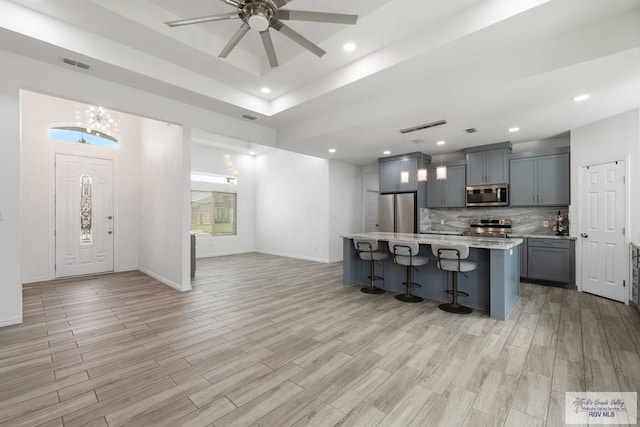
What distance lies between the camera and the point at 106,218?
6.11 meters

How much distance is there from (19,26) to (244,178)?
6.66m

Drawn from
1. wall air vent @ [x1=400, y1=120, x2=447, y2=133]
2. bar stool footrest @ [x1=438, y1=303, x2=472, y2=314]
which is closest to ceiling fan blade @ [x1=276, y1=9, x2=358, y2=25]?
wall air vent @ [x1=400, y1=120, x2=447, y2=133]

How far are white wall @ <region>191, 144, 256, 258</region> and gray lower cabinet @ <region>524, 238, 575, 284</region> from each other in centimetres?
763

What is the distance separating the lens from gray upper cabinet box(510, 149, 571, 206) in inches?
199

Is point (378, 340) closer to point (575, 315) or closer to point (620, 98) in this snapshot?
point (575, 315)

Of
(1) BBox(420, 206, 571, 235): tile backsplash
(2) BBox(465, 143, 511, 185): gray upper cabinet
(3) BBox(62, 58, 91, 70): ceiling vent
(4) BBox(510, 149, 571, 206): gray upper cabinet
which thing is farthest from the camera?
(2) BBox(465, 143, 511, 185): gray upper cabinet

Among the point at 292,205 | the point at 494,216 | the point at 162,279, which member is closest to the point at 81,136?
the point at 162,279

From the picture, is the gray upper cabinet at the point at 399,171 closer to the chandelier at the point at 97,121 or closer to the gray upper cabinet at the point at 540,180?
the gray upper cabinet at the point at 540,180

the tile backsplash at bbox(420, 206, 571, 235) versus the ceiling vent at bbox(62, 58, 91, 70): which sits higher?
the ceiling vent at bbox(62, 58, 91, 70)

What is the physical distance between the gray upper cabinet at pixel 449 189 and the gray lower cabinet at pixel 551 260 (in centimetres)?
161

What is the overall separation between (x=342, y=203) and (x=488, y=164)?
12.0 ft

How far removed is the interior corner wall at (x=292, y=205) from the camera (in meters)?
7.66

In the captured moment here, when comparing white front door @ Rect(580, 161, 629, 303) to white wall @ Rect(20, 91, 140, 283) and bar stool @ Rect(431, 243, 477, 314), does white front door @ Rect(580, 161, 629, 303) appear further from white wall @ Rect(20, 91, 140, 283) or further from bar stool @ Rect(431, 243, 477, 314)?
white wall @ Rect(20, 91, 140, 283)

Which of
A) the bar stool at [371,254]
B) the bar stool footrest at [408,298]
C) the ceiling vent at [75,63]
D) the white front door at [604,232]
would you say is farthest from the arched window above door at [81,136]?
the white front door at [604,232]
